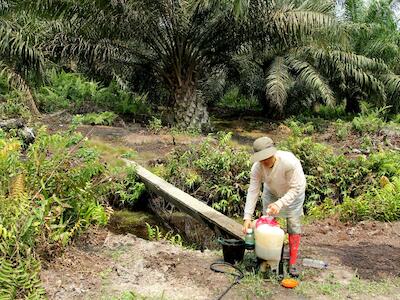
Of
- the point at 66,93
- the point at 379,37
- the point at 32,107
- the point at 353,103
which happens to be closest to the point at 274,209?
the point at 32,107

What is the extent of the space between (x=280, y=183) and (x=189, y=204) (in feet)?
8.54

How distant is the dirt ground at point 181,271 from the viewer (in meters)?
4.27

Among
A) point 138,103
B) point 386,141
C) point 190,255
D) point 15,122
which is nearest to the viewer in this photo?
point 190,255

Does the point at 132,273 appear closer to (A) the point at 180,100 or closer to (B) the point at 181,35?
(B) the point at 181,35

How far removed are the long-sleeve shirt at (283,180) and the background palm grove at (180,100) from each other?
1.90 metres

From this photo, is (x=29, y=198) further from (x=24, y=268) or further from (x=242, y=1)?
(x=242, y=1)

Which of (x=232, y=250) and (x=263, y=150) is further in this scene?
(x=232, y=250)

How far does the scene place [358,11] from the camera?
18.4 metres

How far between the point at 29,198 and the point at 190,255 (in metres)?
1.71

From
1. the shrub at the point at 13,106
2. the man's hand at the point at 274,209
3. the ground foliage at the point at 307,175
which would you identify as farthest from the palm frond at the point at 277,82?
the man's hand at the point at 274,209

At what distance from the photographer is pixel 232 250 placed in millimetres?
4797

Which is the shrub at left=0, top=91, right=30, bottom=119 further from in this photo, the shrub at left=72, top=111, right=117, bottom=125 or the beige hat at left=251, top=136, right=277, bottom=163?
the beige hat at left=251, top=136, right=277, bottom=163

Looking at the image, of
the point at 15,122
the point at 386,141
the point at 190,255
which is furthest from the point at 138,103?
the point at 190,255

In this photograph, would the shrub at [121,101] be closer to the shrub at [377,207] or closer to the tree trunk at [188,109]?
the tree trunk at [188,109]
